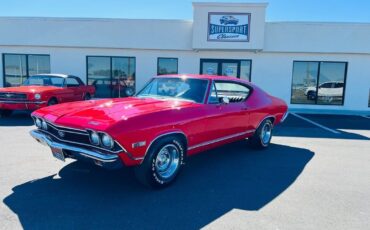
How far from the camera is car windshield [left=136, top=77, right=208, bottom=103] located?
488 centimetres

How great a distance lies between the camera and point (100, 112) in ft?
12.8

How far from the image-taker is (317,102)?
14562mm

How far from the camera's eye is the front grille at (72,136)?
355cm

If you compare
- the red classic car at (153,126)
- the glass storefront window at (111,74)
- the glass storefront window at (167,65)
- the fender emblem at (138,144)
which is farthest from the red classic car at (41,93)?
the fender emblem at (138,144)

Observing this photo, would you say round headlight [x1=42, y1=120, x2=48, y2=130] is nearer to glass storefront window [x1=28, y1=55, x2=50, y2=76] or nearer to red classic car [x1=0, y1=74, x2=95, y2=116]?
red classic car [x1=0, y1=74, x2=95, y2=116]

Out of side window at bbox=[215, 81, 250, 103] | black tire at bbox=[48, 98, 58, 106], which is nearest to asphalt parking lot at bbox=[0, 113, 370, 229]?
side window at bbox=[215, 81, 250, 103]

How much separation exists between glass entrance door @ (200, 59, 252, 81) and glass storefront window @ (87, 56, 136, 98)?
12.7 ft

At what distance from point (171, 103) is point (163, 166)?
3.32ft

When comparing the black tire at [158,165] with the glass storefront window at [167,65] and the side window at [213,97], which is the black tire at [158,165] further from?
the glass storefront window at [167,65]

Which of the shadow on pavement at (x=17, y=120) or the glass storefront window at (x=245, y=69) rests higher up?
the glass storefront window at (x=245, y=69)

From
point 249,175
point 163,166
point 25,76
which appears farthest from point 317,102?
point 25,76

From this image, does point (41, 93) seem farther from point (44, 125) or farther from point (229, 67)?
point (229, 67)

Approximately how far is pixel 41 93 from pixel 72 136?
6.62 m

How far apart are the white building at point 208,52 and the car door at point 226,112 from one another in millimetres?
7989
